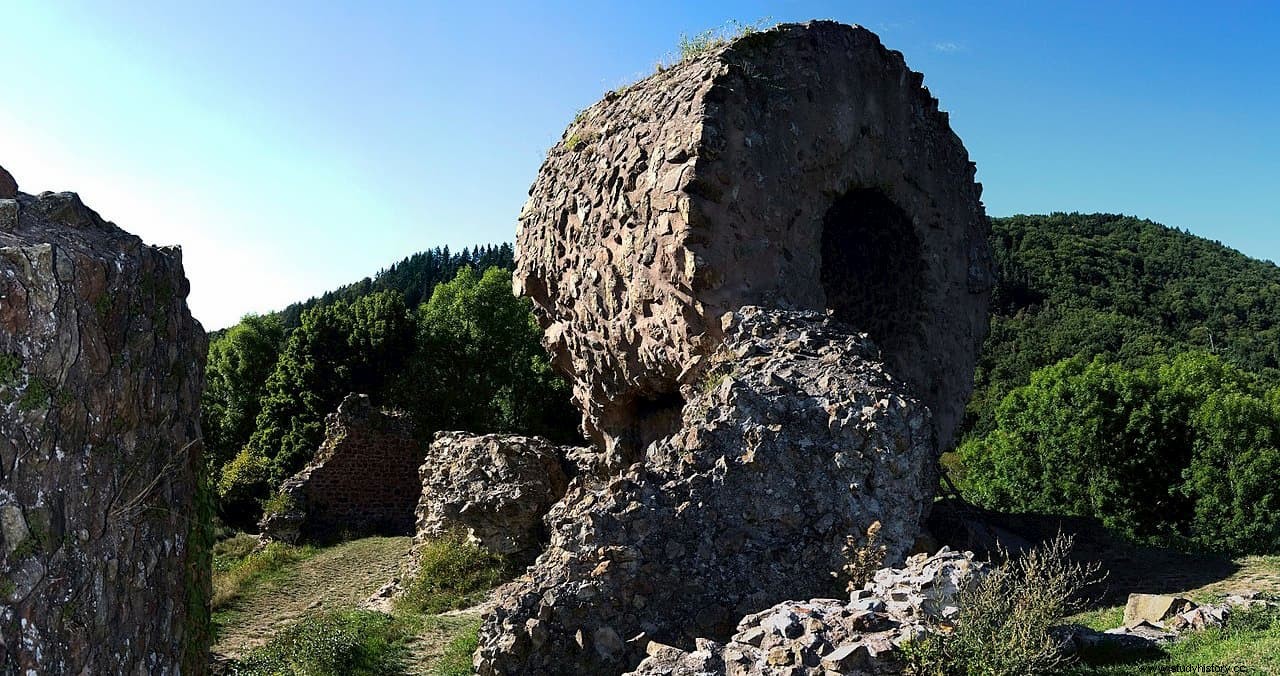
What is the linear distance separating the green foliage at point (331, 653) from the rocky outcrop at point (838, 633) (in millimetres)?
3144

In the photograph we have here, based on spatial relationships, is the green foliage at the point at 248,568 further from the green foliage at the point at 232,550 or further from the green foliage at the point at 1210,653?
the green foliage at the point at 1210,653

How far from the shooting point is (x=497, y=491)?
11.8m

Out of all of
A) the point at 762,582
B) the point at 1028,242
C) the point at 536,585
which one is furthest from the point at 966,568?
the point at 1028,242

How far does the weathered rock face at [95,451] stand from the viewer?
3.29 metres

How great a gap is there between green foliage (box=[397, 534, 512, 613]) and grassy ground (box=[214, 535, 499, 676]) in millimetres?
15

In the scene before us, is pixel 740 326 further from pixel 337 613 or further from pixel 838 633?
pixel 337 613

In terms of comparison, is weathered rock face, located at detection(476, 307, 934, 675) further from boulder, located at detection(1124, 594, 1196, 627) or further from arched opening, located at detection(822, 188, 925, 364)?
arched opening, located at detection(822, 188, 925, 364)

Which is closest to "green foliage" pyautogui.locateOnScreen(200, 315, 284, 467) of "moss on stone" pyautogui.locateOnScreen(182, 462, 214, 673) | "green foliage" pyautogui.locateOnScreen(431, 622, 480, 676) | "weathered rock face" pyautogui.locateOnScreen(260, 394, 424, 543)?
"weathered rock face" pyautogui.locateOnScreen(260, 394, 424, 543)

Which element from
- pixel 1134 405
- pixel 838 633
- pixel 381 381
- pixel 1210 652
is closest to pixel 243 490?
pixel 381 381

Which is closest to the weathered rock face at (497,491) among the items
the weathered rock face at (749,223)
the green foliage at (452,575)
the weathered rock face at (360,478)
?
the green foliage at (452,575)

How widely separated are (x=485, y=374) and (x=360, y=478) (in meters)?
7.24

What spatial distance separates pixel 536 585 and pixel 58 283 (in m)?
3.18

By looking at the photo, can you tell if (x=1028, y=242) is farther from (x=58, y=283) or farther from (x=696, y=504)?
(x=58, y=283)

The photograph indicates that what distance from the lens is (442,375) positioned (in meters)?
24.0
